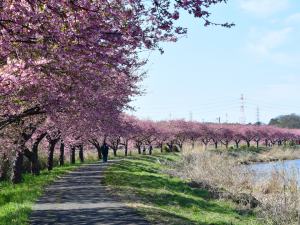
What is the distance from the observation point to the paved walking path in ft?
25.8

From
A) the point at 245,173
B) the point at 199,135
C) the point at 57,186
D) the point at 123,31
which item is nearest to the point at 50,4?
the point at 123,31

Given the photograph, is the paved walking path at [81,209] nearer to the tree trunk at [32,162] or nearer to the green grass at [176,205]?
the green grass at [176,205]

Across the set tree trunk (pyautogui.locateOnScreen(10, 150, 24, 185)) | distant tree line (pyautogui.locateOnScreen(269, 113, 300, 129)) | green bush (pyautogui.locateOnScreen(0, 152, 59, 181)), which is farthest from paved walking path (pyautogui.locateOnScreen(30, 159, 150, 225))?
distant tree line (pyautogui.locateOnScreen(269, 113, 300, 129))

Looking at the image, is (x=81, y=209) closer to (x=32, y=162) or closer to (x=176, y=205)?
(x=176, y=205)

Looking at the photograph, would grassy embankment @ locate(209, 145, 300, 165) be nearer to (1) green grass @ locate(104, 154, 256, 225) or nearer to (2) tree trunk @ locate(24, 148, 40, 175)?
(1) green grass @ locate(104, 154, 256, 225)

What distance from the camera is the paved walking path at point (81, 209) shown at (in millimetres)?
7852

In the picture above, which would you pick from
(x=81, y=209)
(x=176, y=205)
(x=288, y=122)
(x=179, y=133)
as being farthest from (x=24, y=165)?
(x=288, y=122)

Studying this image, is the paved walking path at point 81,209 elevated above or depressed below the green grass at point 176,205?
above

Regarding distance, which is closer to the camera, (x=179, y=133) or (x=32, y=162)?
(x=32, y=162)

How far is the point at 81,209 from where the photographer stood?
9164mm

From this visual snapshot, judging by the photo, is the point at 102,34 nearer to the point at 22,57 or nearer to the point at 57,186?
the point at 22,57

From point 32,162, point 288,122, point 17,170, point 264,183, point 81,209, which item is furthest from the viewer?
point 288,122

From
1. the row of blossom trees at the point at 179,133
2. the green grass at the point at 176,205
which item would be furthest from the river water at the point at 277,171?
the row of blossom trees at the point at 179,133

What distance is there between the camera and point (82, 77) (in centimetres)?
902
